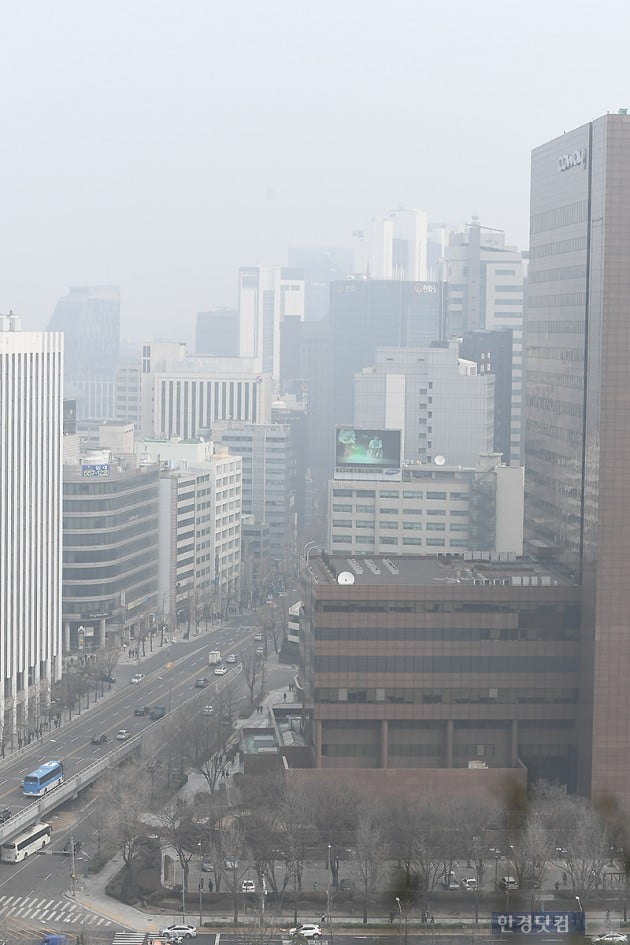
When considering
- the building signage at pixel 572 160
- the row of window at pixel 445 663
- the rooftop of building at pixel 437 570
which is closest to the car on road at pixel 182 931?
the row of window at pixel 445 663

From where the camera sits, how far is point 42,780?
45.2m

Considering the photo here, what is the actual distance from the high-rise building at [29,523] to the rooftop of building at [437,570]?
10.4 metres

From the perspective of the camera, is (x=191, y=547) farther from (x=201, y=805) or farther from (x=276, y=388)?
(x=276, y=388)

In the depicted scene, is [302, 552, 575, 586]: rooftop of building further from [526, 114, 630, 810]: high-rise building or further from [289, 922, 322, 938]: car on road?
[289, 922, 322, 938]: car on road

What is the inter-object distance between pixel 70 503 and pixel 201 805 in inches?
1105

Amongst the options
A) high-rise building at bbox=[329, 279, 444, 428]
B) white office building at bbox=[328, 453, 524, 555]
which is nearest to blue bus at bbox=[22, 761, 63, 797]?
white office building at bbox=[328, 453, 524, 555]

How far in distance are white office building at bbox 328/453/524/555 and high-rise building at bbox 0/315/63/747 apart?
42.7ft

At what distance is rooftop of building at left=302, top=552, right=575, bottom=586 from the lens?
4472cm

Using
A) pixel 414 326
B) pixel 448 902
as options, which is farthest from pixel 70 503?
pixel 414 326

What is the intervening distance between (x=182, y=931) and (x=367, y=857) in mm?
4247

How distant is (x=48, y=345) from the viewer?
Answer: 191ft

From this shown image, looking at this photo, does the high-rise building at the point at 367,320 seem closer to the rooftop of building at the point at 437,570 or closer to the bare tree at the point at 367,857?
the rooftop of building at the point at 437,570

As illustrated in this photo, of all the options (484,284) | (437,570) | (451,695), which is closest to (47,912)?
(451,695)

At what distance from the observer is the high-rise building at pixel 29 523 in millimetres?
54125
